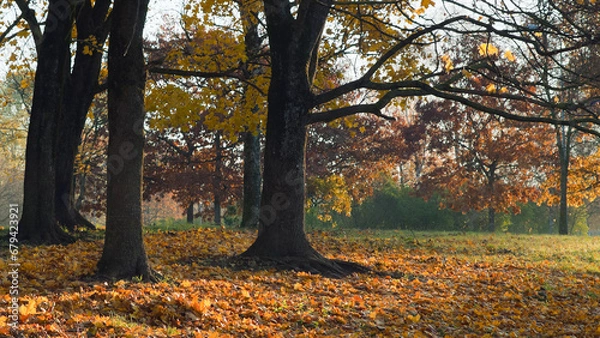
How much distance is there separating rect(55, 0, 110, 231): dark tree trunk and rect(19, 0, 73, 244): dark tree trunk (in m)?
1.66

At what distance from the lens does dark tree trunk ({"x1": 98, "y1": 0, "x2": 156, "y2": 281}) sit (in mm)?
7227

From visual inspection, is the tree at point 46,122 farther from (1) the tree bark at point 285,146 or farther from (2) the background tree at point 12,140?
(2) the background tree at point 12,140

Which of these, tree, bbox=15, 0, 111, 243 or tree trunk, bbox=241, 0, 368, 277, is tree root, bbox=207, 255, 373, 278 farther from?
tree, bbox=15, 0, 111, 243

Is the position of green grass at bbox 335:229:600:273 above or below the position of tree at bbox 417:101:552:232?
below

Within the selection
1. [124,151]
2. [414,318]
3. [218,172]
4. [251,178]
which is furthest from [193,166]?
[414,318]

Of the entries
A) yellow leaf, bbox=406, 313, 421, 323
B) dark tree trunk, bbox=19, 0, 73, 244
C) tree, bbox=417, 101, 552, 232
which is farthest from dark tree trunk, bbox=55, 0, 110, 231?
tree, bbox=417, 101, 552, 232

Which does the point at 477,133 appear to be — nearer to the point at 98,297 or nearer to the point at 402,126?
the point at 402,126

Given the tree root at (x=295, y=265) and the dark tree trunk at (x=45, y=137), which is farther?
the dark tree trunk at (x=45, y=137)

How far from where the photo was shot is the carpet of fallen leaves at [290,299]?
17.0ft

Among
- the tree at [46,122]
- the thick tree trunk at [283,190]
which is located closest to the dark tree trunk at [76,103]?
the tree at [46,122]

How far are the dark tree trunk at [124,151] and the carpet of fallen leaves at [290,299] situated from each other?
480mm

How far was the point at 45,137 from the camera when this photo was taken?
34.1ft

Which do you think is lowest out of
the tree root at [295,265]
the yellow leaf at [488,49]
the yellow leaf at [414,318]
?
the yellow leaf at [414,318]

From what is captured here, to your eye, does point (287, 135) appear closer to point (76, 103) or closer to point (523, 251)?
point (76, 103)
